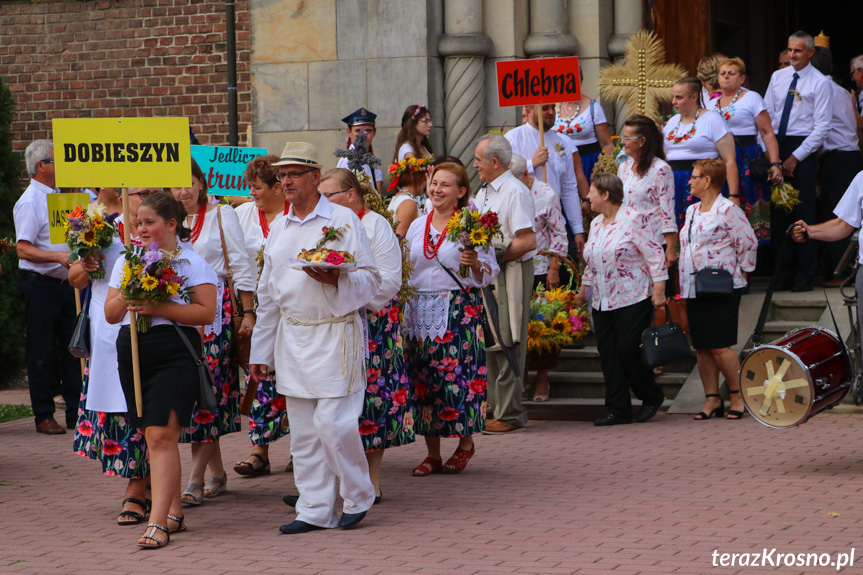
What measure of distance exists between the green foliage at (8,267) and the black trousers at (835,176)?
7.82 m

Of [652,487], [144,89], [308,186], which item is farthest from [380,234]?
[144,89]

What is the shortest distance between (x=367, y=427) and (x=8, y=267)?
729 centimetres

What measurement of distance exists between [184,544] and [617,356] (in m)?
4.33

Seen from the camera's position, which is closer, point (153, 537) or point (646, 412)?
point (153, 537)

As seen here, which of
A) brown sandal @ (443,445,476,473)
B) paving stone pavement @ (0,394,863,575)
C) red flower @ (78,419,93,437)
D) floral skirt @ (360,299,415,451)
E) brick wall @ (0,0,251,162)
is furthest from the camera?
brick wall @ (0,0,251,162)

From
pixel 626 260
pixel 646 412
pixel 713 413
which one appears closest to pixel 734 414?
pixel 713 413

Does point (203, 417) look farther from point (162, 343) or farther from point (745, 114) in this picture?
point (745, 114)

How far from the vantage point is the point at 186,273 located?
635 cm

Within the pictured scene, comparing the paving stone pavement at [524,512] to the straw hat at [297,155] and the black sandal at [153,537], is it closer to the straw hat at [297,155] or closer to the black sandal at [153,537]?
the black sandal at [153,537]

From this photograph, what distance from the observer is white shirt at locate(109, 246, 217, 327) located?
20.6ft

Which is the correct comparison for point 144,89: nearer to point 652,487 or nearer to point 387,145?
point 387,145

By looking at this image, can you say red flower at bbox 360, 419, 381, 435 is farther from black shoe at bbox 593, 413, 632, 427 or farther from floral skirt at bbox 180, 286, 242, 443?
black shoe at bbox 593, 413, 632, 427

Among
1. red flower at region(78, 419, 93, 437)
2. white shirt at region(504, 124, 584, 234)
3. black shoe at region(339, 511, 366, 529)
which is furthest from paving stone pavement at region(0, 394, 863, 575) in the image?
white shirt at region(504, 124, 584, 234)

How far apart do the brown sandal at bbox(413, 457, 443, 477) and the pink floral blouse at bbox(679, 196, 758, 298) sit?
2.70m
